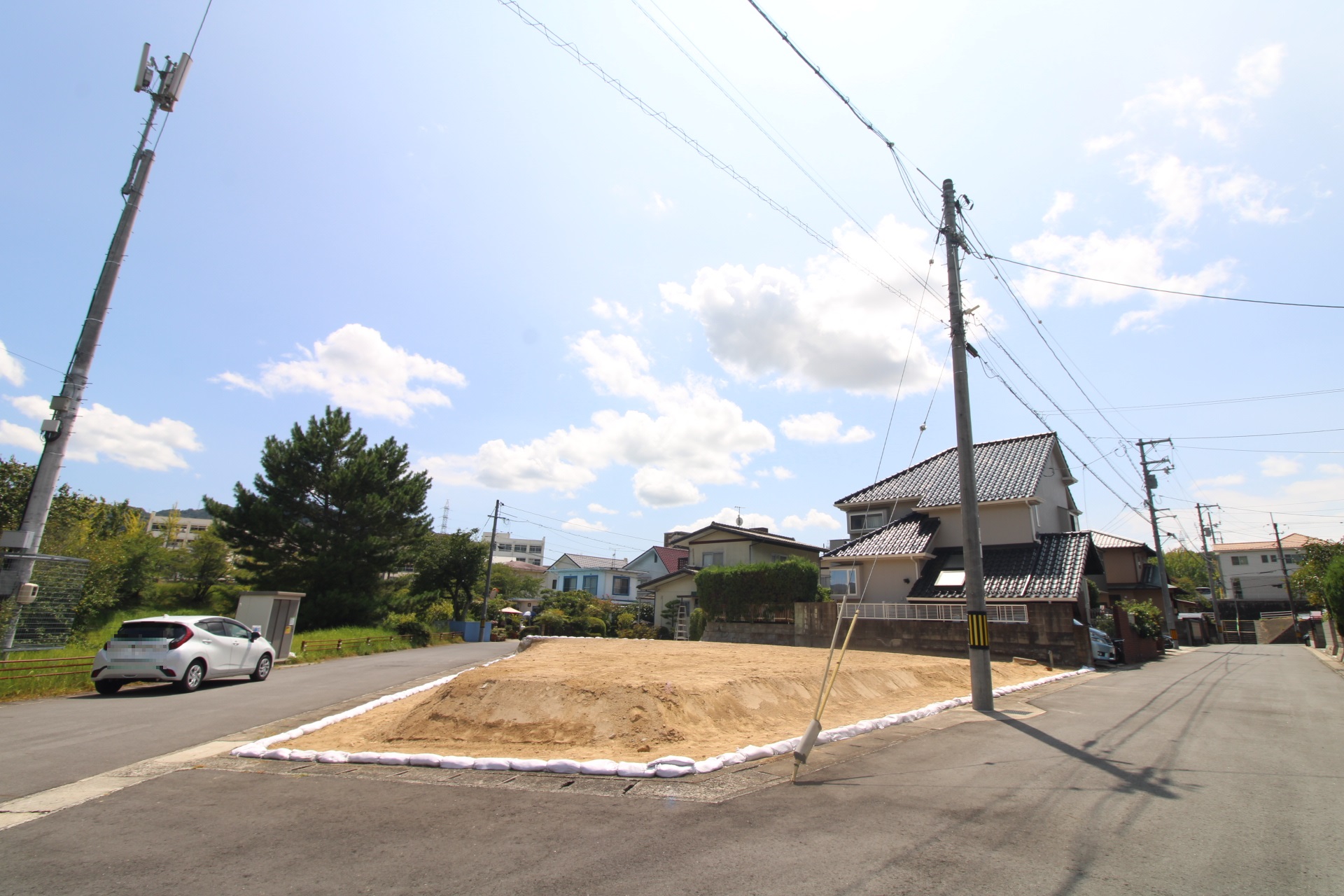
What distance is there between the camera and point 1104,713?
9898mm

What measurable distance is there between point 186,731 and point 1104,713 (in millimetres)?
13258

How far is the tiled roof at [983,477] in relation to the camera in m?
23.8

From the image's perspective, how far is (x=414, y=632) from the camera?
2802cm

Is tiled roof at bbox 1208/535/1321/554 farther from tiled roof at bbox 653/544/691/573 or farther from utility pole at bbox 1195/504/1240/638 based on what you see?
tiled roof at bbox 653/544/691/573

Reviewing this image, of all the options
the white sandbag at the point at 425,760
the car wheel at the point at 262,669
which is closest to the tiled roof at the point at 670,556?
the car wheel at the point at 262,669

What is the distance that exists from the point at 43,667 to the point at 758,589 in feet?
65.3

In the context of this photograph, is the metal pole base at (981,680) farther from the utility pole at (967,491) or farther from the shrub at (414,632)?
the shrub at (414,632)

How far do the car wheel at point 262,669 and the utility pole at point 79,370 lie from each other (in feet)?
13.6

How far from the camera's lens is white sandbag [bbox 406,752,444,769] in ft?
20.9

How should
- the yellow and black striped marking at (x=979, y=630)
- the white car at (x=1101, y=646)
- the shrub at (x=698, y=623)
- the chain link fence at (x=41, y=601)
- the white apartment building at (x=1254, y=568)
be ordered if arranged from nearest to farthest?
the yellow and black striped marking at (x=979, y=630)
the chain link fence at (x=41, y=601)
the white car at (x=1101, y=646)
the shrub at (x=698, y=623)
the white apartment building at (x=1254, y=568)

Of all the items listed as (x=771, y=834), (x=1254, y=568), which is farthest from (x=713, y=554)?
(x=1254, y=568)

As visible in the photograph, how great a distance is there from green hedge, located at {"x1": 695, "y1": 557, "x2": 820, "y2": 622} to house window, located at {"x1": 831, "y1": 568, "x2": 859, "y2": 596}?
2.32ft

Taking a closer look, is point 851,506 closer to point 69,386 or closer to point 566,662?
point 566,662

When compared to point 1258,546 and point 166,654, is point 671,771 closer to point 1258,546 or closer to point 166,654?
point 166,654
